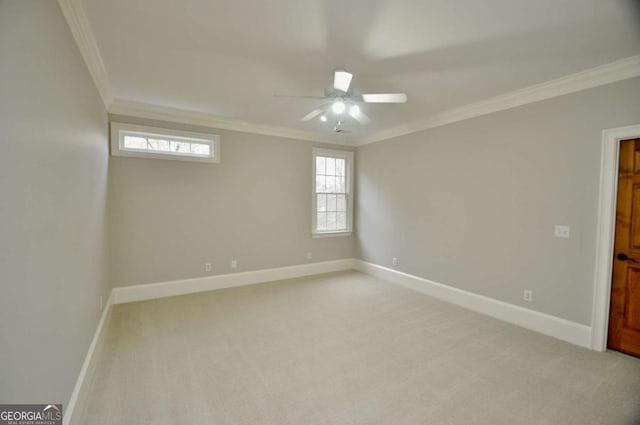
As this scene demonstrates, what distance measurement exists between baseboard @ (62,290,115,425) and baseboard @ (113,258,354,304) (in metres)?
0.86

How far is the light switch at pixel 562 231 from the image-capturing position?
9.23 ft

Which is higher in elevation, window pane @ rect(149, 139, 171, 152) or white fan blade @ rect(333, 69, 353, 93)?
white fan blade @ rect(333, 69, 353, 93)

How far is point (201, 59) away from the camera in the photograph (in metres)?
2.44

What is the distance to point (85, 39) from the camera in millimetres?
2021

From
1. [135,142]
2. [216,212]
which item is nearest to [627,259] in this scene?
[216,212]

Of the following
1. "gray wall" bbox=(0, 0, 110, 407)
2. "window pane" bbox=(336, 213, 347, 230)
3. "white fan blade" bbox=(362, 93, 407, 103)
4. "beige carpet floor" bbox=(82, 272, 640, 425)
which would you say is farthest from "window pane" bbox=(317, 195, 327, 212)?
"gray wall" bbox=(0, 0, 110, 407)

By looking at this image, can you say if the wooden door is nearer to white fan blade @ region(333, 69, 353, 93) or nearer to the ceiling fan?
the ceiling fan

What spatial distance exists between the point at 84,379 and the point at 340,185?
4.57 meters

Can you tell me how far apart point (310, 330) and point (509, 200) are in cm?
284

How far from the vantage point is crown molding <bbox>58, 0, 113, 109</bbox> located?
1.71m

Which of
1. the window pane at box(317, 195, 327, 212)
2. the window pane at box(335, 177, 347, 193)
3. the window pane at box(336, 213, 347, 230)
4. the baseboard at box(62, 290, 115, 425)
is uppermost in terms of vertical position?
the window pane at box(335, 177, 347, 193)

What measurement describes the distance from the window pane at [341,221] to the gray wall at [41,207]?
4.10 m

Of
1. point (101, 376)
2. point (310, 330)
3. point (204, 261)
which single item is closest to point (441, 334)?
point (310, 330)

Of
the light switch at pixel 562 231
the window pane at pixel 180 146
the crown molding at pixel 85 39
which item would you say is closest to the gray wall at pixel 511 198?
the light switch at pixel 562 231
